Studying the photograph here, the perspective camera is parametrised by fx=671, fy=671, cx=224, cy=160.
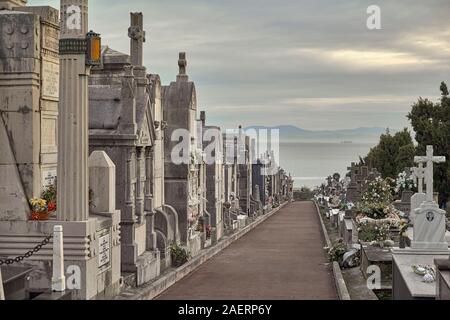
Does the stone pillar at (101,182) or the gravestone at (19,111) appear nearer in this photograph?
the gravestone at (19,111)

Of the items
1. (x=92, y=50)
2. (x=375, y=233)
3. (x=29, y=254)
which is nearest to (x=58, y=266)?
(x=29, y=254)

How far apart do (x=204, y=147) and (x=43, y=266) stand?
15497 millimetres

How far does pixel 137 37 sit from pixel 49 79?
4.43 meters

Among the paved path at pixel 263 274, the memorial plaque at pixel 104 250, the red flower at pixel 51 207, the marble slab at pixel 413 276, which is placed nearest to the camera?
the marble slab at pixel 413 276

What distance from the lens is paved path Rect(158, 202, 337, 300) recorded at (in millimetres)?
14203

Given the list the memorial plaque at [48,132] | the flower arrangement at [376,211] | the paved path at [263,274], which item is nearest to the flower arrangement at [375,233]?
the paved path at [263,274]

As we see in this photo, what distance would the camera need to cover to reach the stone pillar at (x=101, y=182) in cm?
1211

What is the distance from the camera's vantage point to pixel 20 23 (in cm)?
1139

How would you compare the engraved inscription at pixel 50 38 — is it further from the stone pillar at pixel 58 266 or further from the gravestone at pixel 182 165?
the gravestone at pixel 182 165

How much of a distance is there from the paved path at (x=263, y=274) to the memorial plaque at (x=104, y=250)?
238 cm

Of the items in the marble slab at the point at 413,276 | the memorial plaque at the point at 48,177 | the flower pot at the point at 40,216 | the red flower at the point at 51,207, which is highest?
the memorial plaque at the point at 48,177

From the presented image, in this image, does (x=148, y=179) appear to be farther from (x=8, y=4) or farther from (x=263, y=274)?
(x=8, y=4)

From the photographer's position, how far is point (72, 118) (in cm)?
1082
